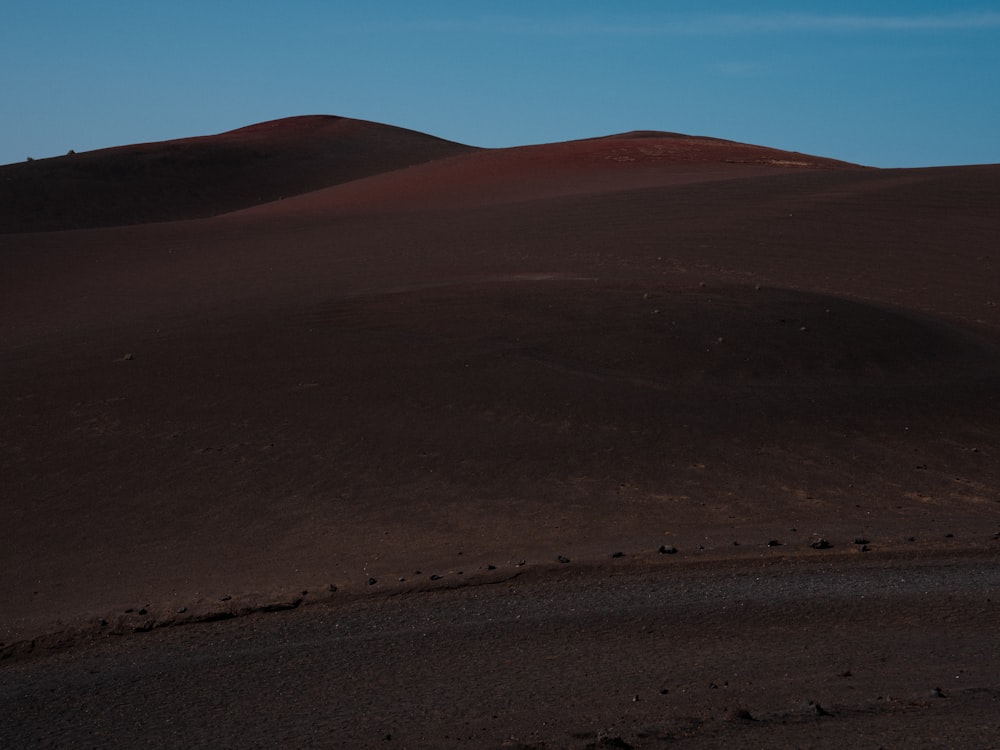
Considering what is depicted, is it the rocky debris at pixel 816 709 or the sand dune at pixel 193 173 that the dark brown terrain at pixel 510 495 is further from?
the sand dune at pixel 193 173

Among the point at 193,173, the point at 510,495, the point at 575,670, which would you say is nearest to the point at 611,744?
the point at 575,670

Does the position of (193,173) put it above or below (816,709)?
above

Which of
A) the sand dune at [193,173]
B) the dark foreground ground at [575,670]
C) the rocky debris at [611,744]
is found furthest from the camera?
the sand dune at [193,173]

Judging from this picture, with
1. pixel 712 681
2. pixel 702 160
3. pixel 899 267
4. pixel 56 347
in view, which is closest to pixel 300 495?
pixel 712 681

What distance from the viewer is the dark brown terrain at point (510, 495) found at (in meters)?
5.77

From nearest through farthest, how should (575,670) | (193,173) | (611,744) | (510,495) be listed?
(611,744) < (575,670) < (510,495) < (193,173)

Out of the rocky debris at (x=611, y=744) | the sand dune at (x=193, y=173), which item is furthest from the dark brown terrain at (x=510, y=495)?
the sand dune at (x=193, y=173)

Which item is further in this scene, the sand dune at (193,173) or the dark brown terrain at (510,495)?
the sand dune at (193,173)

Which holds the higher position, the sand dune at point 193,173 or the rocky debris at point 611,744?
the sand dune at point 193,173

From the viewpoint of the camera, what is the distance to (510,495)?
384 inches

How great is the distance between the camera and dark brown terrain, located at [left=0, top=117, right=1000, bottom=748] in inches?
227

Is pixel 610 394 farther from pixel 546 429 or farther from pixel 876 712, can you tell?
pixel 876 712

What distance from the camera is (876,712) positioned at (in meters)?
5.41

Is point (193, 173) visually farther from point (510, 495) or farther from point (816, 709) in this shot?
point (816, 709)
